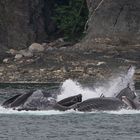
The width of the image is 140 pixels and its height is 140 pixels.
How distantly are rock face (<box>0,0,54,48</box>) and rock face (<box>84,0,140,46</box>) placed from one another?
13.2m

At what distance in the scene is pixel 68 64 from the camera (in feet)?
309

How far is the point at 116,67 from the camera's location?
9181cm

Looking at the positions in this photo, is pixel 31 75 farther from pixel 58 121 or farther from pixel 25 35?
pixel 58 121

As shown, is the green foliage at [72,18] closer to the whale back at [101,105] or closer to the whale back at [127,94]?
the whale back at [127,94]

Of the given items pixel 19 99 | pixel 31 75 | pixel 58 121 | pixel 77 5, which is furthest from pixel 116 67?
pixel 58 121

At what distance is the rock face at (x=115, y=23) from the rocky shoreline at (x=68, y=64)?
54.3 inches

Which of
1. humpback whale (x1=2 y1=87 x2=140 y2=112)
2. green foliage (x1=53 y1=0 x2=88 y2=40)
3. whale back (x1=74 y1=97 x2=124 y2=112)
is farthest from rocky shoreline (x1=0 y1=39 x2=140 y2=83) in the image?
whale back (x1=74 y1=97 x2=124 y2=112)

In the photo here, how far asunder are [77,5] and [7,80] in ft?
77.5

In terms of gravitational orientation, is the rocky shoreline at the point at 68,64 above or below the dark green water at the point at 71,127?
above

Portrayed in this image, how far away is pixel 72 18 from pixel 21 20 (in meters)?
6.95

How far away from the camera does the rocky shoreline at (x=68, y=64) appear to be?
90812 mm

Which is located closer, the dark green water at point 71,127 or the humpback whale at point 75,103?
the dark green water at point 71,127

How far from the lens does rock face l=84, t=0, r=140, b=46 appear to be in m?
98.8

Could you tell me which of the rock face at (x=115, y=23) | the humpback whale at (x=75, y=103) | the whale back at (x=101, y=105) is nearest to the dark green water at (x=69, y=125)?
the whale back at (x=101, y=105)
